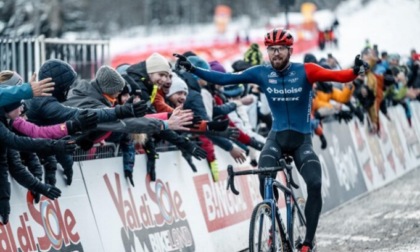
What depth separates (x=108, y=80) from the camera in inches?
404

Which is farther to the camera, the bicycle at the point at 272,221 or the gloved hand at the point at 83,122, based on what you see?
the bicycle at the point at 272,221

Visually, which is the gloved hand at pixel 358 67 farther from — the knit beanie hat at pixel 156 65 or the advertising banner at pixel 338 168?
the advertising banner at pixel 338 168

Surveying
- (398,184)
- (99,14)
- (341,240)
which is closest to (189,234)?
(341,240)

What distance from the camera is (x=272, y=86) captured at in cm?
1081

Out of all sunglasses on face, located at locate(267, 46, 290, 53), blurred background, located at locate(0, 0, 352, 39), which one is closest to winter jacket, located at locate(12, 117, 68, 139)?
sunglasses on face, located at locate(267, 46, 290, 53)

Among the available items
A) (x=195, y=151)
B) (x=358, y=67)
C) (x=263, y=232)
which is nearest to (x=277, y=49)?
(x=358, y=67)

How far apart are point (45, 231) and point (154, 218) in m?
2.15

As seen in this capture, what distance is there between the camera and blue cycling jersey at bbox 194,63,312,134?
1073 cm

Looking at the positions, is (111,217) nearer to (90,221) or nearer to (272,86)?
(90,221)

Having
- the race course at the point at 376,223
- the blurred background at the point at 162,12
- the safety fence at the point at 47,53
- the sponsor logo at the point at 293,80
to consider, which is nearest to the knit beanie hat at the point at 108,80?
the sponsor logo at the point at 293,80

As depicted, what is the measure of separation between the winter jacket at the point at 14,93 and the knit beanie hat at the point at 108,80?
6.80 ft

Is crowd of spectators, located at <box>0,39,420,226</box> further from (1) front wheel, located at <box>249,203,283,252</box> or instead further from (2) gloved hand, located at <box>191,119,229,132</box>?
(1) front wheel, located at <box>249,203,283,252</box>

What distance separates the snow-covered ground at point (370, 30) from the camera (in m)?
72.9

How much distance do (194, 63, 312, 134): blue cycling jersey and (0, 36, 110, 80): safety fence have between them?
5024mm
